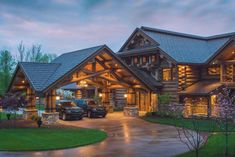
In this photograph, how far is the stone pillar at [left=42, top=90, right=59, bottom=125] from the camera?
27.7m

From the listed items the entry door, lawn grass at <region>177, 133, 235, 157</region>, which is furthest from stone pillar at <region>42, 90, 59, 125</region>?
the entry door

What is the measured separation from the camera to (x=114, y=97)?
4547 cm

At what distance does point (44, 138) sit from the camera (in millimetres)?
19391

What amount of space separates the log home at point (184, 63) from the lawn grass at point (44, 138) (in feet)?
36.8

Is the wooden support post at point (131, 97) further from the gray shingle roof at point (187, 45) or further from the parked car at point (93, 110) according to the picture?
the gray shingle roof at point (187, 45)

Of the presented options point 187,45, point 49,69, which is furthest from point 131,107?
point 187,45

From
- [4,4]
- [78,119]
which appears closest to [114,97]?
[78,119]

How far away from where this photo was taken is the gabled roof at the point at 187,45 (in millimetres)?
35156

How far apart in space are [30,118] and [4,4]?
32.4 feet

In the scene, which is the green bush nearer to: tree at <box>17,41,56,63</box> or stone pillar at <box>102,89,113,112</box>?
stone pillar at <box>102,89,113,112</box>

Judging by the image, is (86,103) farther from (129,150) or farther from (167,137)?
(129,150)

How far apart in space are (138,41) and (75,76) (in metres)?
12.7

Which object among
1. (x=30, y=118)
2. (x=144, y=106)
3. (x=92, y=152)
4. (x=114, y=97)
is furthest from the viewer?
(x=114, y=97)

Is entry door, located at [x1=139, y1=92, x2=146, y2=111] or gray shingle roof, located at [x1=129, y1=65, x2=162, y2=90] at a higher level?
gray shingle roof, located at [x1=129, y1=65, x2=162, y2=90]
